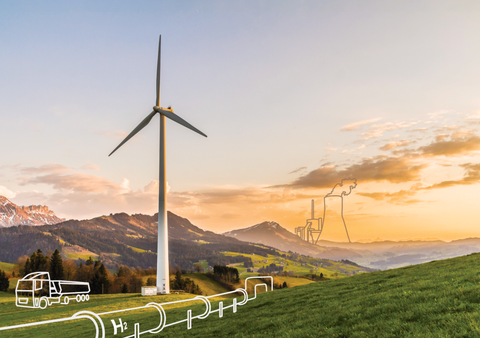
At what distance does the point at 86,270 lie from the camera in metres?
137

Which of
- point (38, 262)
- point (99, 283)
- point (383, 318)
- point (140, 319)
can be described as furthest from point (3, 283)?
point (383, 318)

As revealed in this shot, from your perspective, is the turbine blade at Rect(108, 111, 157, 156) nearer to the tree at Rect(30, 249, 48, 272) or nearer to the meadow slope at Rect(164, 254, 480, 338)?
the meadow slope at Rect(164, 254, 480, 338)

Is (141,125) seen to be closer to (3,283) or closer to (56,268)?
(56,268)

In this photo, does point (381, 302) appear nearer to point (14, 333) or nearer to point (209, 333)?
point (209, 333)

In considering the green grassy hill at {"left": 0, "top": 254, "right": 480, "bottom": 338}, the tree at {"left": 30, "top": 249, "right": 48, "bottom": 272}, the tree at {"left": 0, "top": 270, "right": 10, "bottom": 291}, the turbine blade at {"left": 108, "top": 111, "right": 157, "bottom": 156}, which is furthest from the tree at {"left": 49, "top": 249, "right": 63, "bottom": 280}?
the green grassy hill at {"left": 0, "top": 254, "right": 480, "bottom": 338}

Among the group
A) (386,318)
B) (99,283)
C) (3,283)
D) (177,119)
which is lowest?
(99,283)

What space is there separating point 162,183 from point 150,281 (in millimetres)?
120330

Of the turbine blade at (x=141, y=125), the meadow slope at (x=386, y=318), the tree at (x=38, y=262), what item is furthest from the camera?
the tree at (x=38, y=262)

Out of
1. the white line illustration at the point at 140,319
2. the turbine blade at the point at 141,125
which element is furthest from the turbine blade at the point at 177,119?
the white line illustration at the point at 140,319

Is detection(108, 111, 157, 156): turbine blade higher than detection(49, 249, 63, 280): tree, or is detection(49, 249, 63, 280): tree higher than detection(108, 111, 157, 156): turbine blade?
detection(108, 111, 157, 156): turbine blade

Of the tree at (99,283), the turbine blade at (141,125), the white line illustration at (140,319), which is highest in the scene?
the turbine blade at (141,125)

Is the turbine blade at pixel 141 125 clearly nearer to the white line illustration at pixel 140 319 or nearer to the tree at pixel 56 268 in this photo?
the white line illustration at pixel 140 319

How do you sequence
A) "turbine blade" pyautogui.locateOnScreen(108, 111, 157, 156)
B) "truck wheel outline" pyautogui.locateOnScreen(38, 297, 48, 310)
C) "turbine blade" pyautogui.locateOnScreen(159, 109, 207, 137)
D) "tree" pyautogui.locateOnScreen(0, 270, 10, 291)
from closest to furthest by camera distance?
"truck wheel outline" pyautogui.locateOnScreen(38, 297, 48, 310), "turbine blade" pyautogui.locateOnScreen(159, 109, 207, 137), "turbine blade" pyautogui.locateOnScreen(108, 111, 157, 156), "tree" pyautogui.locateOnScreen(0, 270, 10, 291)

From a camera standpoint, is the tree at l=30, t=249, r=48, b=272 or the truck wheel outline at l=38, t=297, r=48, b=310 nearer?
the truck wheel outline at l=38, t=297, r=48, b=310
